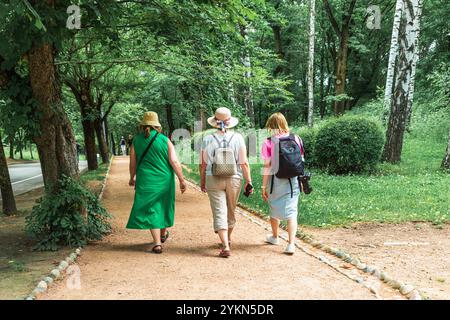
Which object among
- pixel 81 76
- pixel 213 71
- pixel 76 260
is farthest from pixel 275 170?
pixel 81 76

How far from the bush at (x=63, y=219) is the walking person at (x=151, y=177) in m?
1.08

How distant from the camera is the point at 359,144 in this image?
45.9ft

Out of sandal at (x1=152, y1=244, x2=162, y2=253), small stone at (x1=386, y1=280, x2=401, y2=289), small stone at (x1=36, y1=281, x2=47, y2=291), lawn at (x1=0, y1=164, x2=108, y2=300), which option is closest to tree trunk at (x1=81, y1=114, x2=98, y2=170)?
lawn at (x1=0, y1=164, x2=108, y2=300)

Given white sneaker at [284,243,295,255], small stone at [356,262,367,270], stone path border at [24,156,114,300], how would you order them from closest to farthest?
1. stone path border at [24,156,114,300]
2. small stone at [356,262,367,270]
3. white sneaker at [284,243,295,255]

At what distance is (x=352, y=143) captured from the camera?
1405 centimetres

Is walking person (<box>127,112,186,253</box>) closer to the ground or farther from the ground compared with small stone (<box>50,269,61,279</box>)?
farther from the ground

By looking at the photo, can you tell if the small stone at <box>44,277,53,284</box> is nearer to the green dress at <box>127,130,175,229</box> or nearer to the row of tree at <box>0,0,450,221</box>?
the green dress at <box>127,130,175,229</box>

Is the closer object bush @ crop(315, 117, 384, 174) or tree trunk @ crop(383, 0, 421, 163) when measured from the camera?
bush @ crop(315, 117, 384, 174)

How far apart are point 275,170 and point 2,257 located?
4232 mm

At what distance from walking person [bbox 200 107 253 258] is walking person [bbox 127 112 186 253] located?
0.56 metres

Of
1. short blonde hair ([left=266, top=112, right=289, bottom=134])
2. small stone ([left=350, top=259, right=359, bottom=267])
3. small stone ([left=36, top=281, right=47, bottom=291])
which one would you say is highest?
short blonde hair ([left=266, top=112, right=289, bottom=134])

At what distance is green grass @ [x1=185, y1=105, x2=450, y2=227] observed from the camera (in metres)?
8.38

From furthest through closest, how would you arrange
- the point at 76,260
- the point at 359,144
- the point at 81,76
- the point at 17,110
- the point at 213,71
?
1. the point at 81,76
2. the point at 359,144
3. the point at 213,71
4. the point at 17,110
5. the point at 76,260

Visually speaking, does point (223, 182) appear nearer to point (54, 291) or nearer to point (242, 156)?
point (242, 156)
